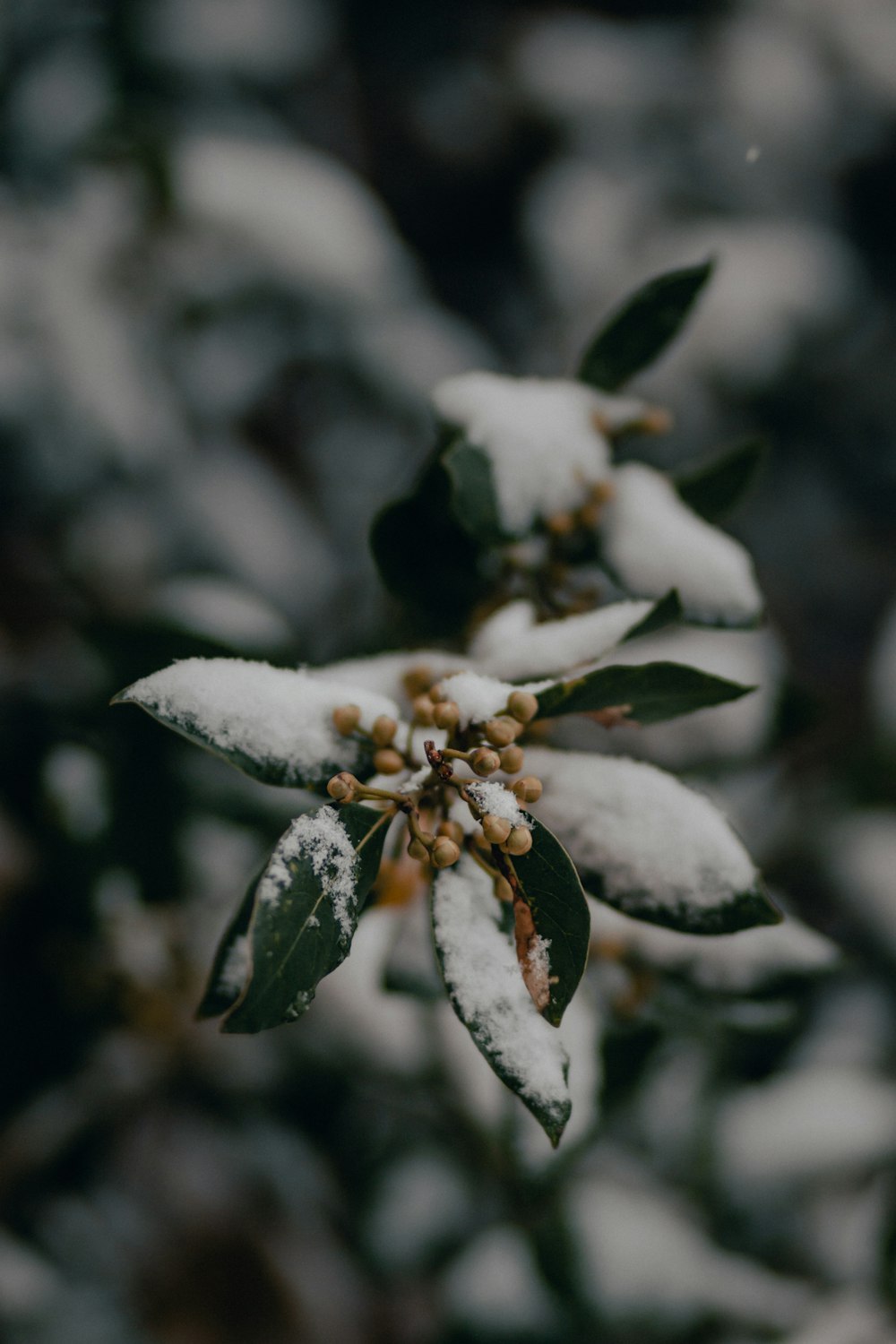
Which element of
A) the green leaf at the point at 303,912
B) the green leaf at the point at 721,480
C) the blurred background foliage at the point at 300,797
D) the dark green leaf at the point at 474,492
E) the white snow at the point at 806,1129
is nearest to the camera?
the green leaf at the point at 303,912

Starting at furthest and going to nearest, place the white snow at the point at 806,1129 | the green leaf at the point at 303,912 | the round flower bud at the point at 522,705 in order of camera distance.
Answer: the white snow at the point at 806,1129 → the round flower bud at the point at 522,705 → the green leaf at the point at 303,912

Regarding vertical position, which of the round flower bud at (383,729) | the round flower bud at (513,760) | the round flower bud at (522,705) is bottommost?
the round flower bud at (513,760)

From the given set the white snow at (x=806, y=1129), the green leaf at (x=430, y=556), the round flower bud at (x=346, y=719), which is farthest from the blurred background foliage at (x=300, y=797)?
the round flower bud at (x=346, y=719)

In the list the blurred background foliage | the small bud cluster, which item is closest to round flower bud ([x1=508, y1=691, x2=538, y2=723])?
the small bud cluster

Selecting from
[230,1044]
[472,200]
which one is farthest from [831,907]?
[472,200]

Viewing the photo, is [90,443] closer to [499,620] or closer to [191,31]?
[191,31]

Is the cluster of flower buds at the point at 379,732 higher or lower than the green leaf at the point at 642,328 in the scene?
lower

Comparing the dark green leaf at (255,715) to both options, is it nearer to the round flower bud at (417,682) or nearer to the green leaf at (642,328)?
the round flower bud at (417,682)
